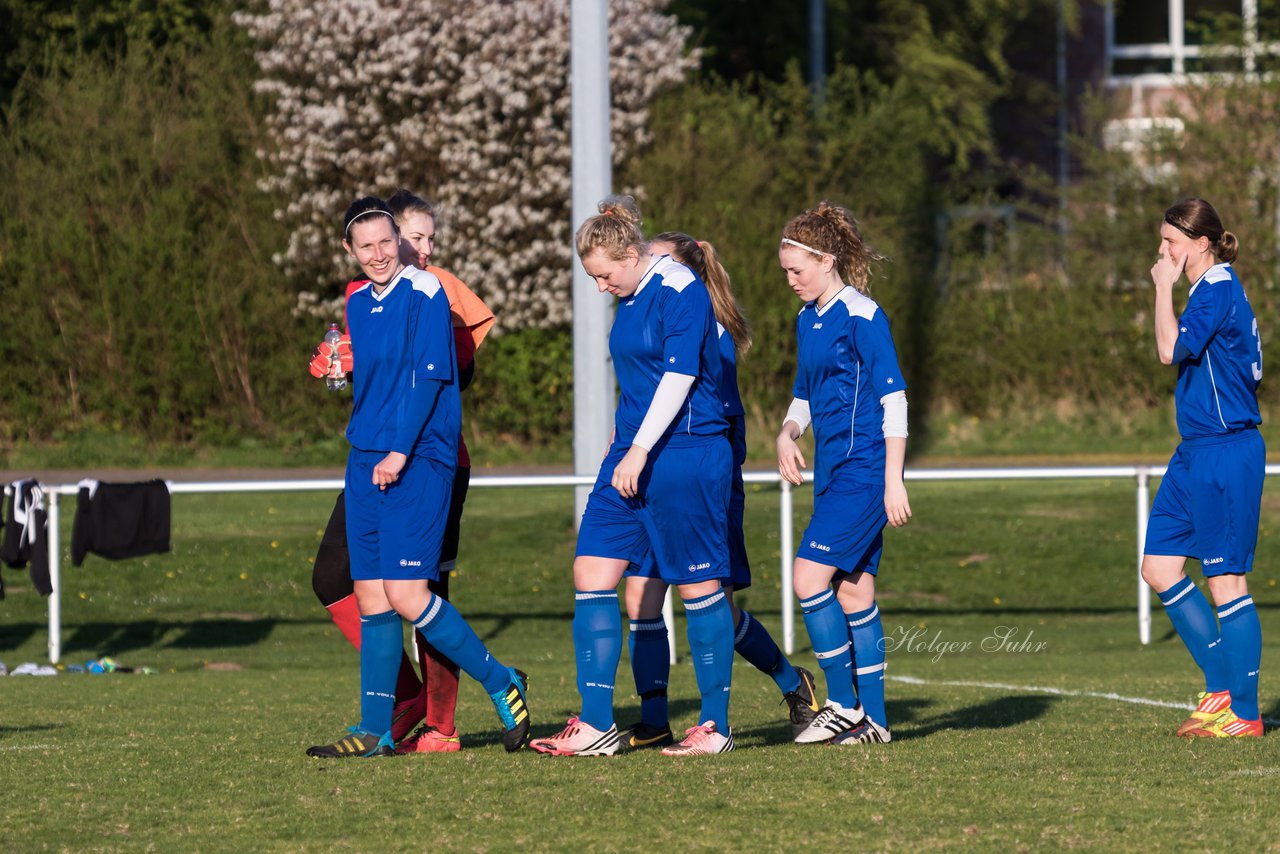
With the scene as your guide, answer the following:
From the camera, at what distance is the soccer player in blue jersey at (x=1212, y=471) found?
670 cm

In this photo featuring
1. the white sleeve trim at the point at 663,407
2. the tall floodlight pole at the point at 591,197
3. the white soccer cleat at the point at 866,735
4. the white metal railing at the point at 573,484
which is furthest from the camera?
the tall floodlight pole at the point at 591,197

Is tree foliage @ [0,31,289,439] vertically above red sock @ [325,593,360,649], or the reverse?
tree foliage @ [0,31,289,439]

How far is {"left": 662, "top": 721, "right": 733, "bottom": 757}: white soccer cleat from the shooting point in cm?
637

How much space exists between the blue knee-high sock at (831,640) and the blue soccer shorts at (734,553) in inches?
9.6

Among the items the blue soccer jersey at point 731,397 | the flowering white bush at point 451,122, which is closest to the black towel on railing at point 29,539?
the blue soccer jersey at point 731,397

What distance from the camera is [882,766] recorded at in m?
6.07

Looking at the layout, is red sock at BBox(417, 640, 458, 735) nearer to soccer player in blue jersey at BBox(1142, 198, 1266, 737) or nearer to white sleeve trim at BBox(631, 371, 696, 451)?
white sleeve trim at BBox(631, 371, 696, 451)

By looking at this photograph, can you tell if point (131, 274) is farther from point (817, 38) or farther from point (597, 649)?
point (597, 649)

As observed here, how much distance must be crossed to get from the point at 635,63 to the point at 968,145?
9991 mm

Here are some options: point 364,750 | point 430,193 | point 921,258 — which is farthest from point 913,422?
point 364,750

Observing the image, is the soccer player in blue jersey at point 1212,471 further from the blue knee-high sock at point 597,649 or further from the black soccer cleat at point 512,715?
the black soccer cleat at point 512,715

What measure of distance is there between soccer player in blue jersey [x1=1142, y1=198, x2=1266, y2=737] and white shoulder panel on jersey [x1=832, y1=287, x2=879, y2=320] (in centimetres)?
104

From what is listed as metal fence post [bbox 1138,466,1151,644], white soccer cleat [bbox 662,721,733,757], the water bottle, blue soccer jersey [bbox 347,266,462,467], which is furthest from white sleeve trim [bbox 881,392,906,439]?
metal fence post [bbox 1138,466,1151,644]

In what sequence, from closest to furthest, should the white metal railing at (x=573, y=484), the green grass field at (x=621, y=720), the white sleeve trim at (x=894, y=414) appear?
the green grass field at (x=621, y=720) < the white sleeve trim at (x=894, y=414) < the white metal railing at (x=573, y=484)
